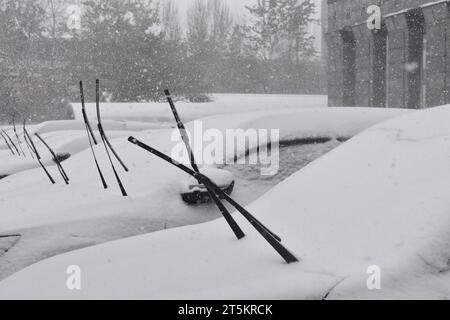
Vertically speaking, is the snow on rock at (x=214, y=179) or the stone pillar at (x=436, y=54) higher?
the stone pillar at (x=436, y=54)

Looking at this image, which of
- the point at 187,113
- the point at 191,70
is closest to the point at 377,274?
the point at 187,113

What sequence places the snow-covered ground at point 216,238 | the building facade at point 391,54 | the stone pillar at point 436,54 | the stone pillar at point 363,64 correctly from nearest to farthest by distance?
the snow-covered ground at point 216,238
the stone pillar at point 436,54
the building facade at point 391,54
the stone pillar at point 363,64

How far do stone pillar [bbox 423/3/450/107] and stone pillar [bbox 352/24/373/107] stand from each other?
9.42ft

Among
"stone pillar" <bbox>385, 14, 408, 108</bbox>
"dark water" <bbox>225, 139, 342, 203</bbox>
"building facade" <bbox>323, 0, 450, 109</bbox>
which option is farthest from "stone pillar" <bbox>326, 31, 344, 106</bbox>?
"dark water" <bbox>225, 139, 342, 203</bbox>

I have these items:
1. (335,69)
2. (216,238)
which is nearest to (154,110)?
(335,69)

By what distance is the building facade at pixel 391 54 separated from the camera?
14539mm

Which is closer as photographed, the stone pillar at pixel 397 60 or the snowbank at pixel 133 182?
the snowbank at pixel 133 182

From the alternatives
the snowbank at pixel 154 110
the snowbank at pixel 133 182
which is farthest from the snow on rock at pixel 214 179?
the snowbank at pixel 154 110

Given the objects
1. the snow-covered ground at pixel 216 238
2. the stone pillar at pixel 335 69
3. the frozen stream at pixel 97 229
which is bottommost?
the frozen stream at pixel 97 229

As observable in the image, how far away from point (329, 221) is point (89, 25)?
29868 mm

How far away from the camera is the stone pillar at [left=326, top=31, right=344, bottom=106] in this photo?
64.2ft

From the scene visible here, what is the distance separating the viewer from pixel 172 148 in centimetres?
482

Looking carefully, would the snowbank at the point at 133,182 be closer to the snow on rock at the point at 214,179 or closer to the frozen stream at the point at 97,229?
the frozen stream at the point at 97,229

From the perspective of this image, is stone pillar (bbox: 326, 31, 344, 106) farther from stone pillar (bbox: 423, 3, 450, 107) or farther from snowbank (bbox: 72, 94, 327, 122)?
stone pillar (bbox: 423, 3, 450, 107)
